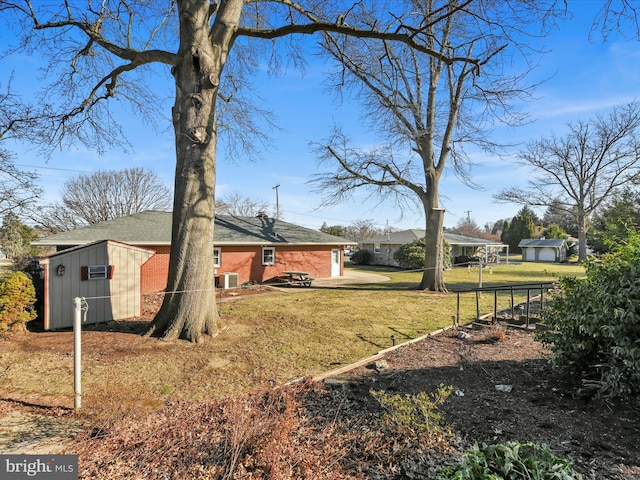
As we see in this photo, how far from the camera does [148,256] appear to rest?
10289 millimetres

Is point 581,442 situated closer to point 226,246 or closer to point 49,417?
point 49,417

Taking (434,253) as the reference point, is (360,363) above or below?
below

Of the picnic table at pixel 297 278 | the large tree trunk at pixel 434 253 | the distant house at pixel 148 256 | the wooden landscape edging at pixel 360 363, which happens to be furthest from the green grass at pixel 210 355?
the picnic table at pixel 297 278

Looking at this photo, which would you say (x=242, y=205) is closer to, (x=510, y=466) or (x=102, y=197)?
(x=102, y=197)

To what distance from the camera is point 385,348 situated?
6.97 m

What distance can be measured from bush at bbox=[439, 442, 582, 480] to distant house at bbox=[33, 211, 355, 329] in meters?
6.69

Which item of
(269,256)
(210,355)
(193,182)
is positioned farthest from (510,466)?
(269,256)

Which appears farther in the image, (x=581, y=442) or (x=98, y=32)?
(x=98, y=32)

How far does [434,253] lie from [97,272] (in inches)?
531

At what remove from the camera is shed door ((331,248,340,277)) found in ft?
72.3

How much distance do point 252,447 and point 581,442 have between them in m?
3.01

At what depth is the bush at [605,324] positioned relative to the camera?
3494 millimetres

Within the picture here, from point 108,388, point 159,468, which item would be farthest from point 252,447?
point 108,388
